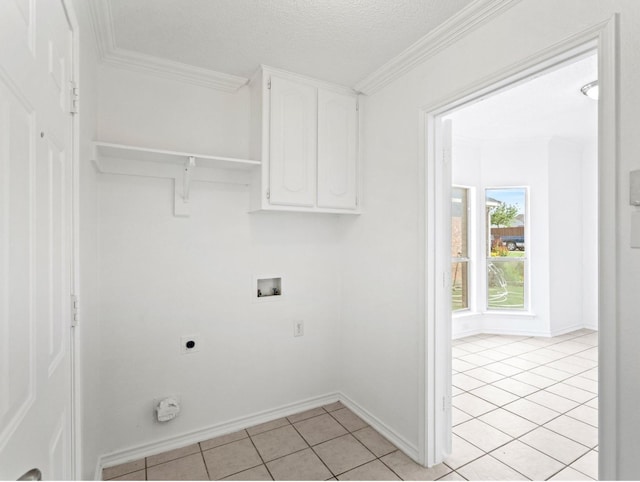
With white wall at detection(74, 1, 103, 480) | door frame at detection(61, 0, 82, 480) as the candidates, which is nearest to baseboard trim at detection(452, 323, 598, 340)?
white wall at detection(74, 1, 103, 480)

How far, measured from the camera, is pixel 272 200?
222 centimetres

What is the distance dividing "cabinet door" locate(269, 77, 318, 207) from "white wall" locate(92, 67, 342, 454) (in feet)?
1.03

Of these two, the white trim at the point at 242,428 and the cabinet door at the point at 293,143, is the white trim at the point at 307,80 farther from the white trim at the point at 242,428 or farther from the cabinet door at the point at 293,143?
the white trim at the point at 242,428

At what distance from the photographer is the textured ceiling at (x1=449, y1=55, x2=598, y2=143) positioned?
2672 millimetres

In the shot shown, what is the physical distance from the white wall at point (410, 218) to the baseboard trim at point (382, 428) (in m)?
0.04

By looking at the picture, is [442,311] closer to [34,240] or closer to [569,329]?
[34,240]

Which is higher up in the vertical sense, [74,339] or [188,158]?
[188,158]

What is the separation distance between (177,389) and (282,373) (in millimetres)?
739

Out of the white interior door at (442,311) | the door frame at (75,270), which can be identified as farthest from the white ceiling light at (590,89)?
the door frame at (75,270)

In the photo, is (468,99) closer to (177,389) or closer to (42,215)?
(42,215)

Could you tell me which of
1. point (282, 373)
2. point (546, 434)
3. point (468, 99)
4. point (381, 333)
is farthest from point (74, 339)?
point (546, 434)

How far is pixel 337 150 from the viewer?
2.47 metres

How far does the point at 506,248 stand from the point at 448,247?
322 centimetres

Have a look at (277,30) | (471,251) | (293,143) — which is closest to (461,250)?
(471,251)
